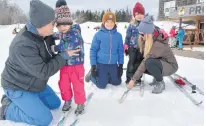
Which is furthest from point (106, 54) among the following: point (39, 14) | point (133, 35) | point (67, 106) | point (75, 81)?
point (39, 14)

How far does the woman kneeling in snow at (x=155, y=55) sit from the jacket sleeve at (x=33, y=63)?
1580 mm

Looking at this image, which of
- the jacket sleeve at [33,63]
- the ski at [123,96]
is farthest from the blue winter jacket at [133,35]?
the jacket sleeve at [33,63]

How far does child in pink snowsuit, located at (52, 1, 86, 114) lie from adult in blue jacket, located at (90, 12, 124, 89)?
95 centimetres

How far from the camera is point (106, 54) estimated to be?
4.34 m

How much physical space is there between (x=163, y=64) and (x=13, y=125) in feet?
7.36

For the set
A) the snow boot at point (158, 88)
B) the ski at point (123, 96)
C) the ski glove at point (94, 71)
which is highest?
the ski glove at point (94, 71)

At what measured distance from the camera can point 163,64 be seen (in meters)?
4.10

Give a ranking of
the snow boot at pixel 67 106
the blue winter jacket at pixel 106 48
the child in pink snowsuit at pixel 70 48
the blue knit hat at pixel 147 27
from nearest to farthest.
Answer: the child in pink snowsuit at pixel 70 48
the snow boot at pixel 67 106
the blue knit hat at pixel 147 27
the blue winter jacket at pixel 106 48

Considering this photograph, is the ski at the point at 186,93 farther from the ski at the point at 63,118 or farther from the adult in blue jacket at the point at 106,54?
the ski at the point at 63,118

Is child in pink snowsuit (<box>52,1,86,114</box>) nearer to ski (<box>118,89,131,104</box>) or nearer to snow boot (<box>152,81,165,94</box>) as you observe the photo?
ski (<box>118,89,131,104</box>)

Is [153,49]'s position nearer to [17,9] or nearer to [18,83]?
[18,83]

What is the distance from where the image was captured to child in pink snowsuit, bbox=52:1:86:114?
322 centimetres

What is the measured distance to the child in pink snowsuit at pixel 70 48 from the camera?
322cm

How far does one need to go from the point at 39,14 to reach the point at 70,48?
1.93 feet
